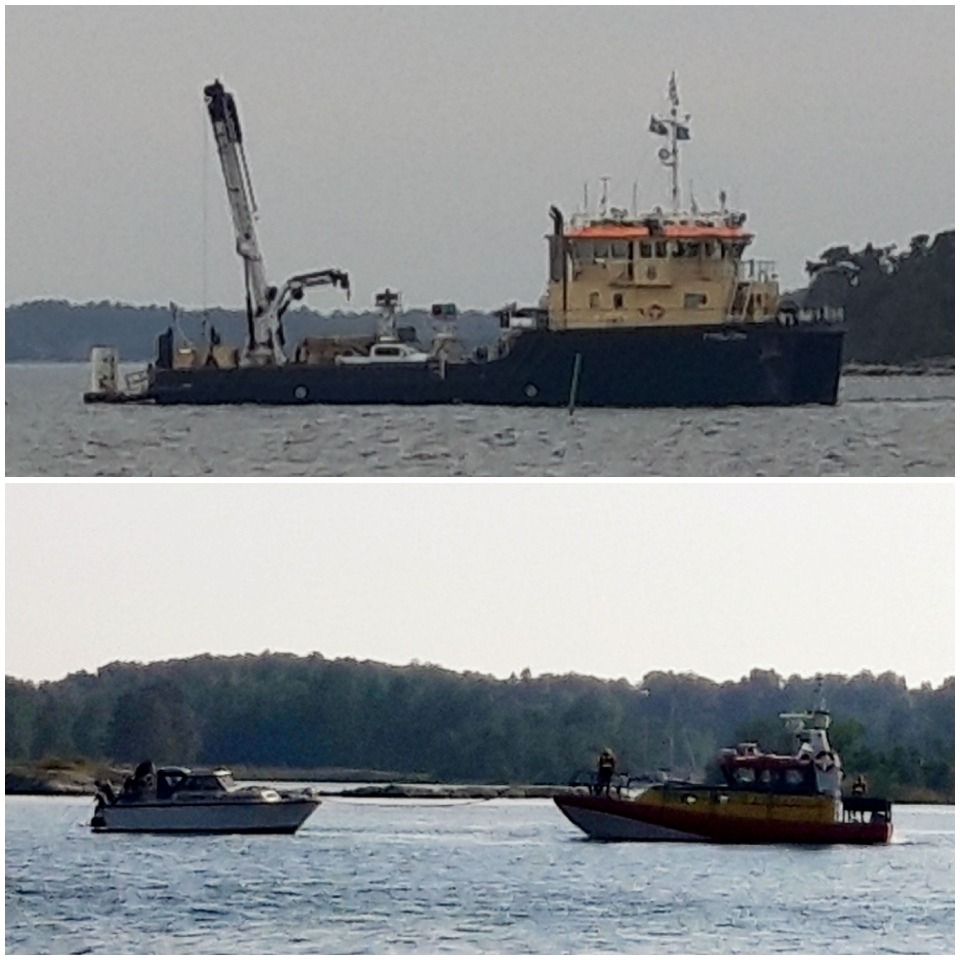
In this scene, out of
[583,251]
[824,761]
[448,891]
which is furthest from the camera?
[583,251]

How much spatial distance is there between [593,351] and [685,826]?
5753 millimetres

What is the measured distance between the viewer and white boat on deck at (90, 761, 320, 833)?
2117 cm

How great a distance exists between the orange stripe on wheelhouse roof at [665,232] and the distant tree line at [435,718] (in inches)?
210

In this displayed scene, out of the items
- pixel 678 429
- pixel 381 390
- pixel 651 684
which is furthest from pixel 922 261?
pixel 381 390

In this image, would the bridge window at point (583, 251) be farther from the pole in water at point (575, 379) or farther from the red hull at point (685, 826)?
the red hull at point (685, 826)

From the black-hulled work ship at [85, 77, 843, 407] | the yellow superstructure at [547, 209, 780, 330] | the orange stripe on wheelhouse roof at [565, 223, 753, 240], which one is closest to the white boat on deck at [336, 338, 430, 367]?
the black-hulled work ship at [85, 77, 843, 407]

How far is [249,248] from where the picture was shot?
76.9 ft

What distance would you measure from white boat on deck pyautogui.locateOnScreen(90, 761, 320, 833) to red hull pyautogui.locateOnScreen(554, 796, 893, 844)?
2.12m

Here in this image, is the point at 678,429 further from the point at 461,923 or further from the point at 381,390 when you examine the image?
the point at 461,923

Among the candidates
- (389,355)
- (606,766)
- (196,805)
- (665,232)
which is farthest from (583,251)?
(196,805)

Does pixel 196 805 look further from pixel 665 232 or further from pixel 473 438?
pixel 665 232

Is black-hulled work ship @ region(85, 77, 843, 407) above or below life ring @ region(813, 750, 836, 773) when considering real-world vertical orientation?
above

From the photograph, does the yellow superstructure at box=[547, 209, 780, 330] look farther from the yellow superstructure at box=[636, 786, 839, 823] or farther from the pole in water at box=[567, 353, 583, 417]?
the yellow superstructure at box=[636, 786, 839, 823]

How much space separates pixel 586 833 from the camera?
22.0m
